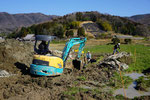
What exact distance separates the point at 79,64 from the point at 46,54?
12.7 ft

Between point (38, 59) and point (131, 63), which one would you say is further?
point (131, 63)

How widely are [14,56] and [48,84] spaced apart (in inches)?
257

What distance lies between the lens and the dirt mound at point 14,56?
13.9m

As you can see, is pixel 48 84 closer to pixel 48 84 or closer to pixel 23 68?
pixel 48 84

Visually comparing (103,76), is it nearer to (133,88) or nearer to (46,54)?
(133,88)

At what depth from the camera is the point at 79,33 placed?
7494 cm

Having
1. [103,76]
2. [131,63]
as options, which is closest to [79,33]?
[131,63]

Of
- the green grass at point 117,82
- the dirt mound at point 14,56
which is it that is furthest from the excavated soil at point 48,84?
the green grass at point 117,82

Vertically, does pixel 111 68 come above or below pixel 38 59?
below

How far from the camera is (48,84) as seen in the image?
10.1 metres

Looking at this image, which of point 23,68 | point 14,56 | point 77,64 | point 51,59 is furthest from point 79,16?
point 51,59

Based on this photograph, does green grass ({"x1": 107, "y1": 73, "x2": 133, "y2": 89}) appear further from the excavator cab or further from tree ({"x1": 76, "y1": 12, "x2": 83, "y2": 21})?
tree ({"x1": 76, "y1": 12, "x2": 83, "y2": 21})

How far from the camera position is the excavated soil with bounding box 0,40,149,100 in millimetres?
8516

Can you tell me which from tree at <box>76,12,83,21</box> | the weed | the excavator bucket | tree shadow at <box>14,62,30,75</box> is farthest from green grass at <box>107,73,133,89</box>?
tree at <box>76,12,83,21</box>
